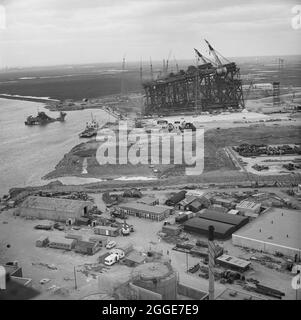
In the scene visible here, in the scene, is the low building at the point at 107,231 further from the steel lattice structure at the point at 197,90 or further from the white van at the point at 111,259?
the steel lattice structure at the point at 197,90

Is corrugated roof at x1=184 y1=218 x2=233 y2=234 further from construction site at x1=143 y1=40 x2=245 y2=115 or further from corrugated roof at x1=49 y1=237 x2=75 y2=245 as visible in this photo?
construction site at x1=143 y1=40 x2=245 y2=115

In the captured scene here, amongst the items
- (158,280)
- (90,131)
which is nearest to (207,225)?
(158,280)

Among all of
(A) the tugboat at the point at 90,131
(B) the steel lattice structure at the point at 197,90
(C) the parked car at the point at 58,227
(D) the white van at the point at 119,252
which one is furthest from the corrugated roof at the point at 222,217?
(B) the steel lattice structure at the point at 197,90

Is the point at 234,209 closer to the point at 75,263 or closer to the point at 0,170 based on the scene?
the point at 75,263

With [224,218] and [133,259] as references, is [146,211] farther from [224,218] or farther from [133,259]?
[133,259]

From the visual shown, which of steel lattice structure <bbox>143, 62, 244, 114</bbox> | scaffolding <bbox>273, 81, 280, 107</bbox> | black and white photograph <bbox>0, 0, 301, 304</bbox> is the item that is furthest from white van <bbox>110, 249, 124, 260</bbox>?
scaffolding <bbox>273, 81, 280, 107</bbox>

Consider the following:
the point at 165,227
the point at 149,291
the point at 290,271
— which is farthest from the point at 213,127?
the point at 149,291

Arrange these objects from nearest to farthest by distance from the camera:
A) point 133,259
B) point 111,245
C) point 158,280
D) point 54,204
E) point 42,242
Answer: point 158,280
point 133,259
point 111,245
point 42,242
point 54,204
